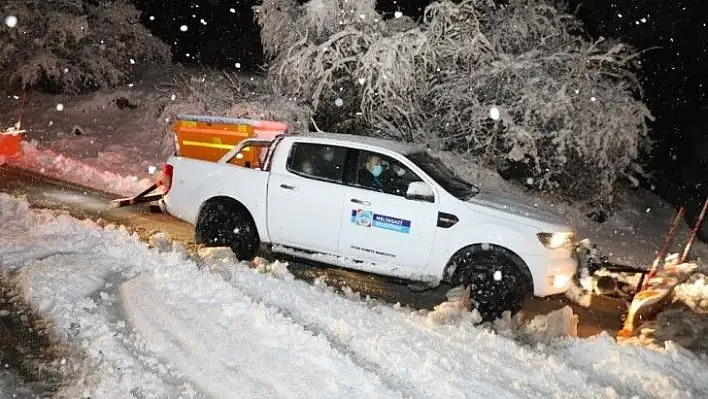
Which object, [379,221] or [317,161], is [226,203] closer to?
[317,161]

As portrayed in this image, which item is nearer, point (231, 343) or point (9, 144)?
point (231, 343)

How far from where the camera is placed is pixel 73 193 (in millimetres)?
10055

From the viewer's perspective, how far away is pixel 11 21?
15.8m

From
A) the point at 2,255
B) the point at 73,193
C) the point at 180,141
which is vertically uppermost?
the point at 180,141

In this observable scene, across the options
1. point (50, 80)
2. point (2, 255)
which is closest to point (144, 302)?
point (2, 255)

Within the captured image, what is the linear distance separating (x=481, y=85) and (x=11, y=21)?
1230 cm

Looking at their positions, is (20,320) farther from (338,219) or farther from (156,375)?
(338,219)

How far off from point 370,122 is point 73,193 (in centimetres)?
561

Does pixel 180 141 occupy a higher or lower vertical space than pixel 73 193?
higher

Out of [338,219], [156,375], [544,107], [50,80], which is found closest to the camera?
[156,375]

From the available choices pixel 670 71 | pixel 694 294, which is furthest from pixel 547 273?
pixel 670 71

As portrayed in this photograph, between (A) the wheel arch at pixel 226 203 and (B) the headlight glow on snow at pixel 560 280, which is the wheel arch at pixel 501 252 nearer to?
(B) the headlight glow on snow at pixel 560 280

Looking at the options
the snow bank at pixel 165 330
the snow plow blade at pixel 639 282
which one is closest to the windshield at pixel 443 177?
the snow plow blade at pixel 639 282

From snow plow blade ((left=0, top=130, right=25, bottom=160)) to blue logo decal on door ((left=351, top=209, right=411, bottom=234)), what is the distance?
6864mm
